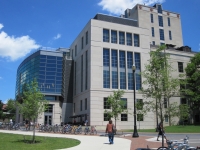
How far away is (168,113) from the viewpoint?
566 inches

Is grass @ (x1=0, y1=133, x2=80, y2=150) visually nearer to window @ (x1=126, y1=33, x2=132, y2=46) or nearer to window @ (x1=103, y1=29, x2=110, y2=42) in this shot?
window @ (x1=103, y1=29, x2=110, y2=42)

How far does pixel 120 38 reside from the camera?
50.7 meters

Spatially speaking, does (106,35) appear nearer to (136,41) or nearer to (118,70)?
(136,41)

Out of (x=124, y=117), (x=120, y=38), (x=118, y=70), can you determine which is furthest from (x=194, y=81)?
(x=120, y=38)

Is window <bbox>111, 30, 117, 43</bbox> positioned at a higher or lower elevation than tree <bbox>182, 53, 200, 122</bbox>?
higher

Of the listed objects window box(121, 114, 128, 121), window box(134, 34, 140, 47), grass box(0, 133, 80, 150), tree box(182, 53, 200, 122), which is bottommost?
grass box(0, 133, 80, 150)

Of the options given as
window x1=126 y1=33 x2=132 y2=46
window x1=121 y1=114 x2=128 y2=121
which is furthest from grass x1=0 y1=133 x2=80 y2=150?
window x1=126 y1=33 x2=132 y2=46

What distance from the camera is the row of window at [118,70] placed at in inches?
1873

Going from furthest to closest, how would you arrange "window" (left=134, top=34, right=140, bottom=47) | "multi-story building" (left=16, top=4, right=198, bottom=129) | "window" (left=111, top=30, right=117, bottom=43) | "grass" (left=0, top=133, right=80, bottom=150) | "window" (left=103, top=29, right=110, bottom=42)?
1. "window" (left=134, top=34, right=140, bottom=47)
2. "window" (left=111, top=30, right=117, bottom=43)
3. "window" (left=103, top=29, right=110, bottom=42)
4. "multi-story building" (left=16, top=4, right=198, bottom=129)
5. "grass" (left=0, top=133, right=80, bottom=150)

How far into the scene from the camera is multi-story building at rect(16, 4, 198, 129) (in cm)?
4625

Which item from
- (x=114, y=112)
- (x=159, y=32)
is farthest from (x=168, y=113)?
(x=159, y=32)

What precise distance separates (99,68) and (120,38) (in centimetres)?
942

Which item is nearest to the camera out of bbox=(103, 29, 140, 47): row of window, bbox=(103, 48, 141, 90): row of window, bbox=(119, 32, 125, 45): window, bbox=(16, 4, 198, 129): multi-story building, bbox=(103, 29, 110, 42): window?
bbox=(16, 4, 198, 129): multi-story building

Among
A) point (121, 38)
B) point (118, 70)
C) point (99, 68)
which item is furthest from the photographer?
point (121, 38)
